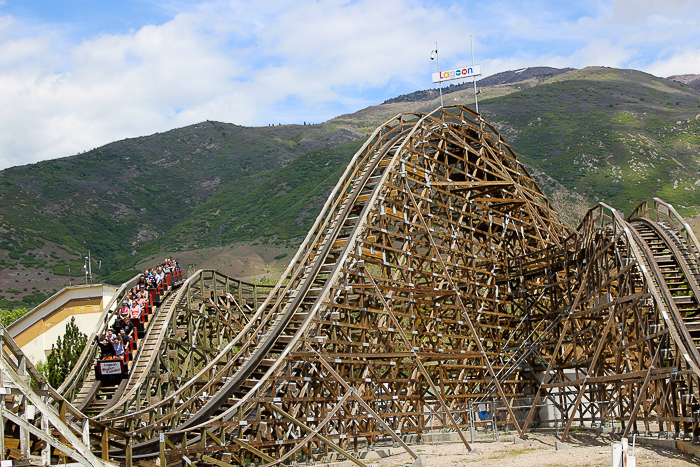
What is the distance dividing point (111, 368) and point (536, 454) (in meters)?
10.9

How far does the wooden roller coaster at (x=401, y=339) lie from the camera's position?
582 inches

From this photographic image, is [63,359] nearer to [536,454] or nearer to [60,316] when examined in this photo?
[60,316]

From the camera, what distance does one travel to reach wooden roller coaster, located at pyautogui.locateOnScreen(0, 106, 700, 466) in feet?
48.5

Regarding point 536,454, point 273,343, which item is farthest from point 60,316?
point 536,454

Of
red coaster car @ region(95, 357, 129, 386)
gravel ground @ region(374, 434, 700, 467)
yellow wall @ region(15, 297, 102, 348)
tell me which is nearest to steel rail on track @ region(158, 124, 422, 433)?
gravel ground @ region(374, 434, 700, 467)

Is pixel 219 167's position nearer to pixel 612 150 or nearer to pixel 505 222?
pixel 612 150

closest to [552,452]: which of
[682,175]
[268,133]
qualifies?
[682,175]

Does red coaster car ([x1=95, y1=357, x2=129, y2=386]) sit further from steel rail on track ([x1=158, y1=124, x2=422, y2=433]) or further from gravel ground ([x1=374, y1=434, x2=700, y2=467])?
gravel ground ([x1=374, y1=434, x2=700, y2=467])

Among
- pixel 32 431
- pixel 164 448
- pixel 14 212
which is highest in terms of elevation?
pixel 14 212

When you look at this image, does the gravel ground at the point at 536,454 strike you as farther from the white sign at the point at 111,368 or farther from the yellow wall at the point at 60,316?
the yellow wall at the point at 60,316

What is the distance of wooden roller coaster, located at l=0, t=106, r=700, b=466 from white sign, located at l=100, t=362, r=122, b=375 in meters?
0.45

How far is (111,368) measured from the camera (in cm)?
1848

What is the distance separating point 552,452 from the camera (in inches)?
Answer: 620

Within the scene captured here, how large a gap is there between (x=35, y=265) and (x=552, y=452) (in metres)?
80.9
